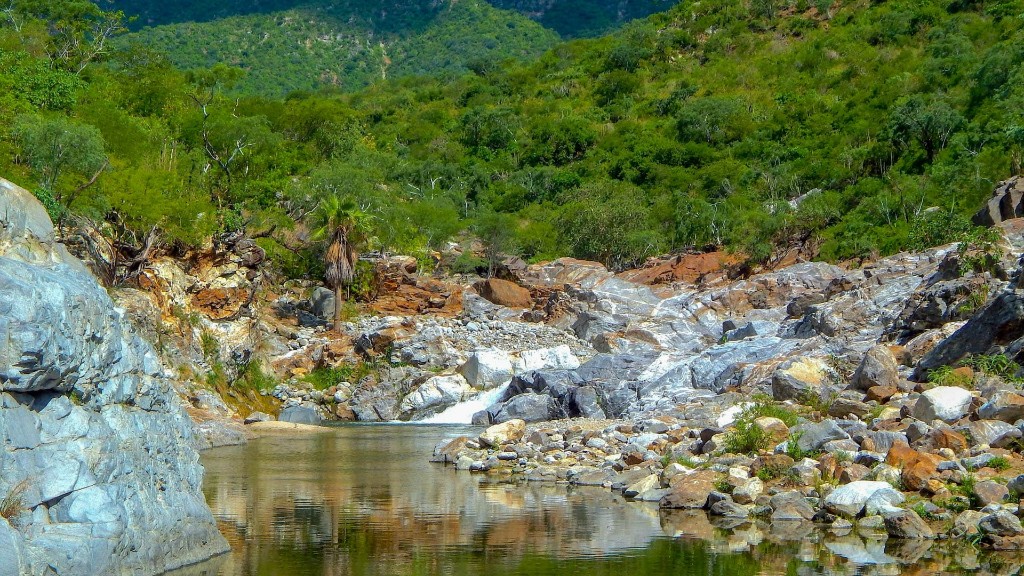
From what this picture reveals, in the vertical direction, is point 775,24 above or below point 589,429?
above

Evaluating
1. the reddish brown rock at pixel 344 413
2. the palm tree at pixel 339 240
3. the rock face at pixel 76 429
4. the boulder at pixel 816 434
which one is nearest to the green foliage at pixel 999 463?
the boulder at pixel 816 434

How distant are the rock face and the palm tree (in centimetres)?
3672

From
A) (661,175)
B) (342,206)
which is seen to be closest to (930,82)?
(661,175)

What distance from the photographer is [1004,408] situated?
20.3m

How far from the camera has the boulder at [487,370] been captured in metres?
46.7

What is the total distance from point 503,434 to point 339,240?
2337cm

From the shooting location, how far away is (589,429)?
30.0 meters

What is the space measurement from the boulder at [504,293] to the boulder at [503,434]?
1054 inches

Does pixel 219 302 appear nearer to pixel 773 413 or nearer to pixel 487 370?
pixel 487 370

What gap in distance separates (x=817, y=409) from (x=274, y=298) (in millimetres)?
33917

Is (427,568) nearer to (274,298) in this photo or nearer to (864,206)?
(274,298)

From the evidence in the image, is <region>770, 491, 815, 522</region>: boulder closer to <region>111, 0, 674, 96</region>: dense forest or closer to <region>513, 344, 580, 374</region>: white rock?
<region>513, 344, 580, 374</region>: white rock

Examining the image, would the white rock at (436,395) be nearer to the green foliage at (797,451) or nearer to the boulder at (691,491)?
the boulder at (691,491)

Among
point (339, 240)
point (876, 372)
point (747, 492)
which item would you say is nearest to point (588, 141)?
point (339, 240)
